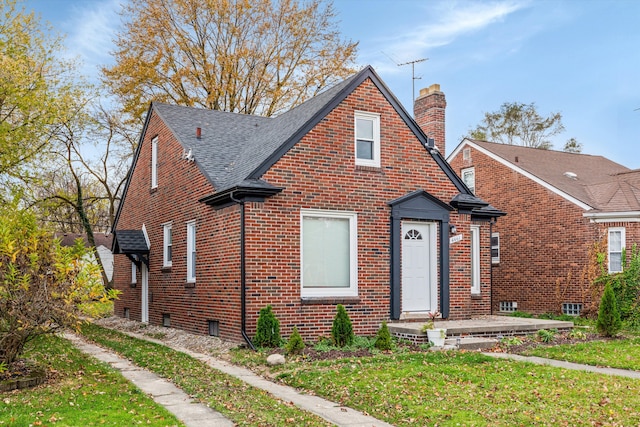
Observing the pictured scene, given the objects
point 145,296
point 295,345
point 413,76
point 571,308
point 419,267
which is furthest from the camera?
point 571,308

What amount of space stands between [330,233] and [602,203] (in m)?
11.7

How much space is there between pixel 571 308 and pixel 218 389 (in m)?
15.9

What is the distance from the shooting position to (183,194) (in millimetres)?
16922

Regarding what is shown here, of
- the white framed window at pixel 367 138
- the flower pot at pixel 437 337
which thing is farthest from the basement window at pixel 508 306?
the flower pot at pixel 437 337

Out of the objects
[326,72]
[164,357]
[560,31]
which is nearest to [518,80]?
[560,31]

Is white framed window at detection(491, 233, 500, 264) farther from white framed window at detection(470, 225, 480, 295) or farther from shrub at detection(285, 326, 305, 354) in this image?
shrub at detection(285, 326, 305, 354)

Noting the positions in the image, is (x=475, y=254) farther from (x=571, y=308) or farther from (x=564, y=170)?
(x=564, y=170)

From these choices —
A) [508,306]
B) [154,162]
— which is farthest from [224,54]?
[508,306]

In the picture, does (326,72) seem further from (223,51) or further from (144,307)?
(144,307)

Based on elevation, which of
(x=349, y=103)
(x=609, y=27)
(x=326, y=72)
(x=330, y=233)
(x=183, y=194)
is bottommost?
(x=330, y=233)

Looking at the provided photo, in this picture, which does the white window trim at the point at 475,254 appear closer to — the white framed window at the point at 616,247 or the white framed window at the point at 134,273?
the white framed window at the point at 616,247

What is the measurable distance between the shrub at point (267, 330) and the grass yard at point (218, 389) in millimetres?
1415

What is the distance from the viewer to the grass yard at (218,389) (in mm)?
7421

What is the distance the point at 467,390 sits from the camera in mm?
8688
